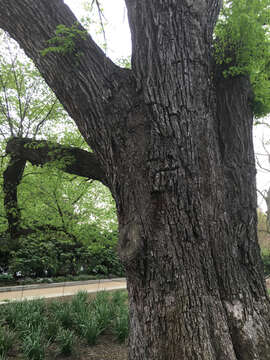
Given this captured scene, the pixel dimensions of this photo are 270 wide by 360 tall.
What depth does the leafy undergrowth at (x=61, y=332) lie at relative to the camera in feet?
13.0

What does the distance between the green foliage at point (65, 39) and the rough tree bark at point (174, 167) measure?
0.08 metres

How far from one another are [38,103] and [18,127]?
1.11m

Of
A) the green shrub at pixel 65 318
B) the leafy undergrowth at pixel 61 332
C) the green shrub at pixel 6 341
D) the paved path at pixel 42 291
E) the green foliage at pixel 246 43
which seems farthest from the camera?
the paved path at pixel 42 291

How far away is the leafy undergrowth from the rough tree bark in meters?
2.05

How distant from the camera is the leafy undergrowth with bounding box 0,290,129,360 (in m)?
3.97

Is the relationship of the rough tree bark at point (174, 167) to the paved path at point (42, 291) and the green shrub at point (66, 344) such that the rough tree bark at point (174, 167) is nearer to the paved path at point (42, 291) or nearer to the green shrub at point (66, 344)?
the green shrub at point (66, 344)

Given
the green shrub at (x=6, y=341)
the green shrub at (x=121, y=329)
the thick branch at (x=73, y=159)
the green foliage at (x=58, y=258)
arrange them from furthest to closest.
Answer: the green foliage at (x=58, y=258) < the green shrub at (x=121, y=329) < the thick branch at (x=73, y=159) < the green shrub at (x=6, y=341)

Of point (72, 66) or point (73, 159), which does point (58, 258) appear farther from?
point (72, 66)

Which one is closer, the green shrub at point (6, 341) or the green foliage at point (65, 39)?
the green foliage at point (65, 39)

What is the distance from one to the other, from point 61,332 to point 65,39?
13.3ft

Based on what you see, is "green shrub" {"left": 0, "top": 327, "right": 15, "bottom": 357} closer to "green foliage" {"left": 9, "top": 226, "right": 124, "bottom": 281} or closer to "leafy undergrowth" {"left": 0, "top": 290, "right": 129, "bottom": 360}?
"leafy undergrowth" {"left": 0, "top": 290, "right": 129, "bottom": 360}

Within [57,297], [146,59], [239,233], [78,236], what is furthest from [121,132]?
[78,236]

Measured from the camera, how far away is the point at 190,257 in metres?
2.38

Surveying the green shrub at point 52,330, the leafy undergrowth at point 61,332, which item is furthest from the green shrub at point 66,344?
the green shrub at point 52,330
